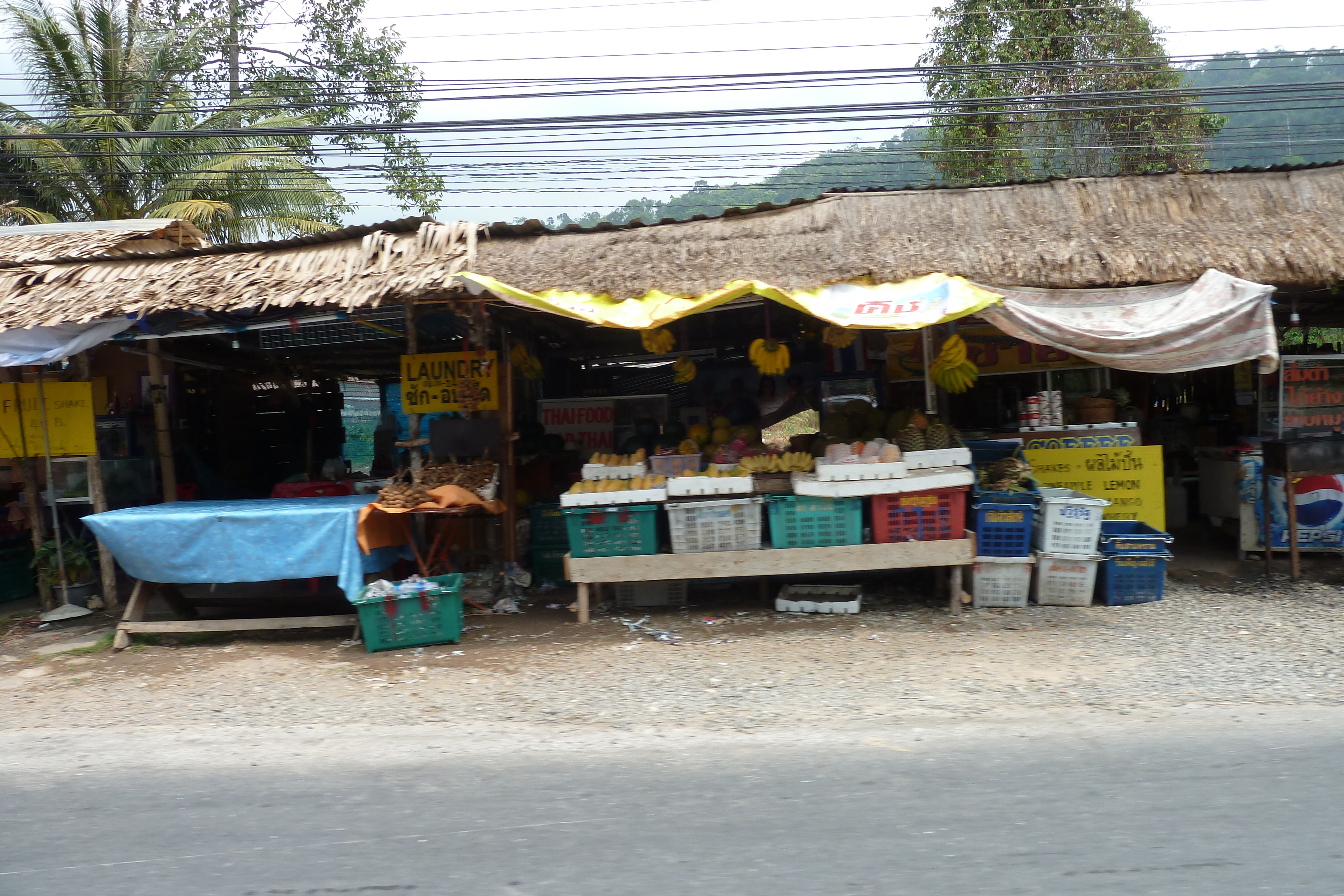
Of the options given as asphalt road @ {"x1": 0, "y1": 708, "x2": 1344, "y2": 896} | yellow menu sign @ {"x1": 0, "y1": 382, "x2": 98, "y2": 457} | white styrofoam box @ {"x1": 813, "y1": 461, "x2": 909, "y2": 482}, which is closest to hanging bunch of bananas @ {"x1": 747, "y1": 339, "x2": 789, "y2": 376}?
white styrofoam box @ {"x1": 813, "y1": 461, "x2": 909, "y2": 482}

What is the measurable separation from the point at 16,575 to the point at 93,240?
3822 mm

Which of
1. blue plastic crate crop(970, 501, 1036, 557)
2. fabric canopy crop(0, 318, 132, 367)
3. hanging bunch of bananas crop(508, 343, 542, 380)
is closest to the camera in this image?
blue plastic crate crop(970, 501, 1036, 557)

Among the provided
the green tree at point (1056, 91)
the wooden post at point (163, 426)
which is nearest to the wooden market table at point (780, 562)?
the wooden post at point (163, 426)

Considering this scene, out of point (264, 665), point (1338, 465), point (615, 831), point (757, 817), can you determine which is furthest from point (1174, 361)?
point (264, 665)

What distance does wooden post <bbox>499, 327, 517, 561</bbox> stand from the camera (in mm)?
8172

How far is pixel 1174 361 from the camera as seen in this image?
7.08m

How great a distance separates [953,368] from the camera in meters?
7.90

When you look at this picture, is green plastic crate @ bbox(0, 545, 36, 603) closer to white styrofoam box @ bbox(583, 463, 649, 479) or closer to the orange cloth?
the orange cloth

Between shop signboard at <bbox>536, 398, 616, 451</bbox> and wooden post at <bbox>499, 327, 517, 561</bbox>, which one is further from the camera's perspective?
shop signboard at <bbox>536, 398, 616, 451</bbox>

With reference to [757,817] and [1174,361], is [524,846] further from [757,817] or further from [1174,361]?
[1174,361]

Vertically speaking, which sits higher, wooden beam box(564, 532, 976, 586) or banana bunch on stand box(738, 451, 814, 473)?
banana bunch on stand box(738, 451, 814, 473)

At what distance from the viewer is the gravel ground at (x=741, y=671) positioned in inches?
209

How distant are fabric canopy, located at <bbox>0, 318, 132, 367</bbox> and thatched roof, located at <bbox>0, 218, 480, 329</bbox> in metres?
0.07

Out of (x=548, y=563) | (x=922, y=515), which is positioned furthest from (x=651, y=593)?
(x=922, y=515)
